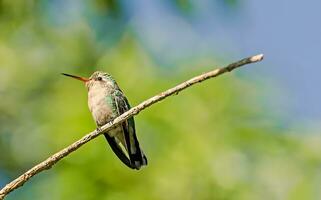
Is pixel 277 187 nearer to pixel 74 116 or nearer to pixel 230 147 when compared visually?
pixel 230 147

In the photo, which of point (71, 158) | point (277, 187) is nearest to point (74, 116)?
point (71, 158)

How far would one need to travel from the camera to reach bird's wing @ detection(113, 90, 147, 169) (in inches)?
151

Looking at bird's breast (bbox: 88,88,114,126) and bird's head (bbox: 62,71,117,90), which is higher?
bird's head (bbox: 62,71,117,90)

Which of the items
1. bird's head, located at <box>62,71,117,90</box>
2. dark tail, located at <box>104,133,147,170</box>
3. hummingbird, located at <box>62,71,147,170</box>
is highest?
bird's head, located at <box>62,71,117,90</box>

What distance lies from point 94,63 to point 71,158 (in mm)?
2091

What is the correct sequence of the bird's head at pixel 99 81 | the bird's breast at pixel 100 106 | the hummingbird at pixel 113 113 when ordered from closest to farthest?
the hummingbird at pixel 113 113, the bird's breast at pixel 100 106, the bird's head at pixel 99 81

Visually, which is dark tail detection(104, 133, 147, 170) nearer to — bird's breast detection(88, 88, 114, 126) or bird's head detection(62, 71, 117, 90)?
bird's breast detection(88, 88, 114, 126)

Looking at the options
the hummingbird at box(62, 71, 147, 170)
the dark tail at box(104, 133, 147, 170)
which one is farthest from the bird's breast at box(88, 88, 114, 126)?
the dark tail at box(104, 133, 147, 170)

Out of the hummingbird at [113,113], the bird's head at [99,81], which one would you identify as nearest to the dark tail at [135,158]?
the hummingbird at [113,113]

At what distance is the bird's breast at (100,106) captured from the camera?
4.53 meters

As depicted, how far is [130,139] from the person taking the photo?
13.8 feet

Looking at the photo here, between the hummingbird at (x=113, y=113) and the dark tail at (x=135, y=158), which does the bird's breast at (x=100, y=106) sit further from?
the dark tail at (x=135, y=158)

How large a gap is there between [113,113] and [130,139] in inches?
18.1

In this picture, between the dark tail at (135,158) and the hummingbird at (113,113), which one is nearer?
the dark tail at (135,158)
